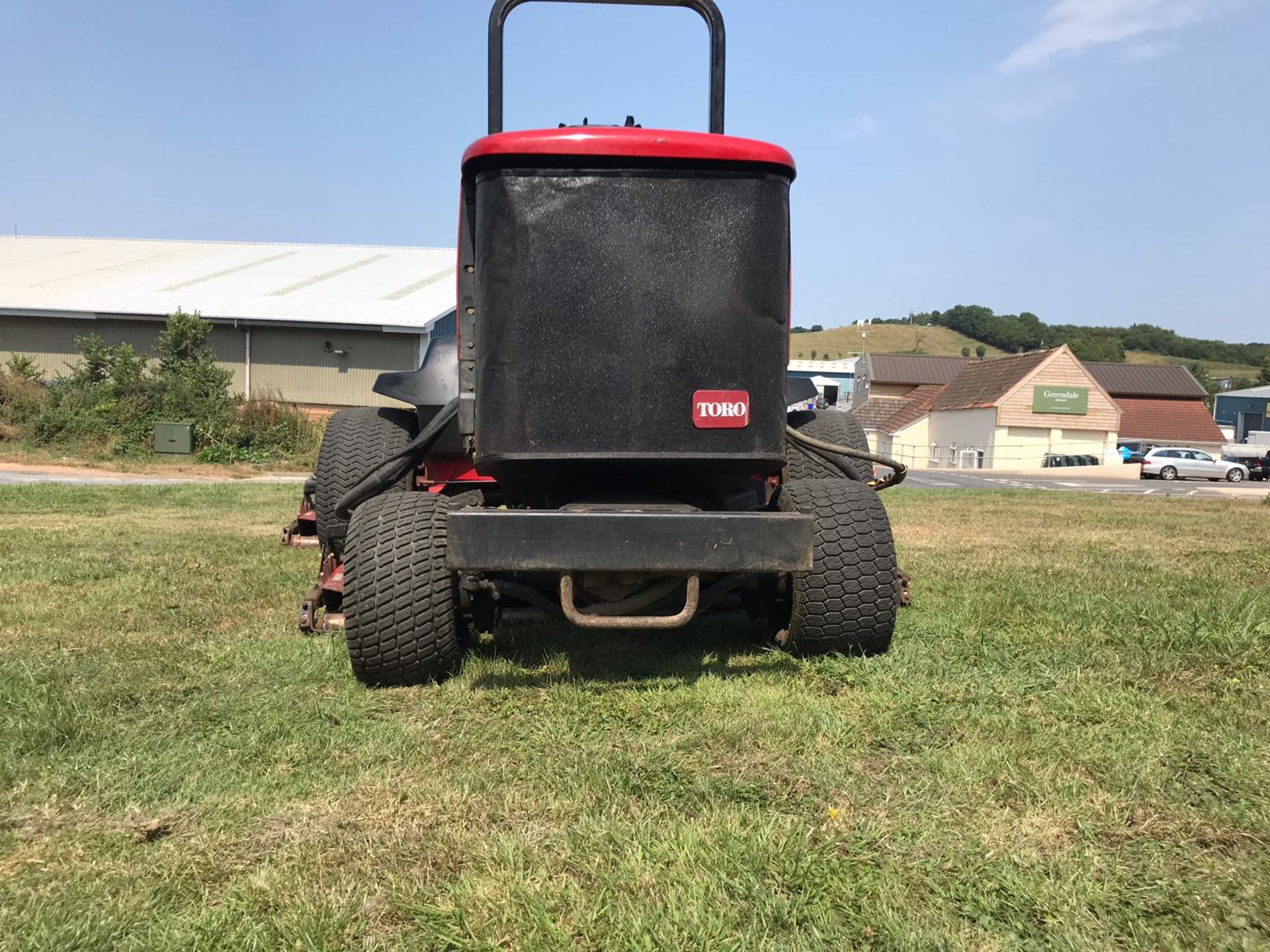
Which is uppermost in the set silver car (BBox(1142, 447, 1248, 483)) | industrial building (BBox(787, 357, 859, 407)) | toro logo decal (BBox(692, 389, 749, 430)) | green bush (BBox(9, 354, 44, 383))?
industrial building (BBox(787, 357, 859, 407))

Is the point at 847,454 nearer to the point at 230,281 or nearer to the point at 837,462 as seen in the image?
the point at 837,462

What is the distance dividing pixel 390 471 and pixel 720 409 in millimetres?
1759

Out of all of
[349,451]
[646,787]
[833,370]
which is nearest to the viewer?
[646,787]

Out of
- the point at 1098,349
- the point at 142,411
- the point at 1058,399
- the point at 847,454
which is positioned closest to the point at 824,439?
the point at 847,454

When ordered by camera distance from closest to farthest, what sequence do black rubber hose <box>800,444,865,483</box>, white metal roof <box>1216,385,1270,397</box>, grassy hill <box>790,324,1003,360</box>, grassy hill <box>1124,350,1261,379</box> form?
1. black rubber hose <box>800,444,865,483</box>
2. white metal roof <box>1216,385,1270,397</box>
3. grassy hill <box>1124,350,1261,379</box>
4. grassy hill <box>790,324,1003,360</box>

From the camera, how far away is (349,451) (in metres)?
6.01

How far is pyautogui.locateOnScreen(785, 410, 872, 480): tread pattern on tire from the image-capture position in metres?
5.65

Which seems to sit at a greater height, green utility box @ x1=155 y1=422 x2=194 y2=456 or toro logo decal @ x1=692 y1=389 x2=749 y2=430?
toro logo decal @ x1=692 y1=389 x2=749 y2=430

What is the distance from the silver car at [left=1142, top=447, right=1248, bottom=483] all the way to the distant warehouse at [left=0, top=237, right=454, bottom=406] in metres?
25.1

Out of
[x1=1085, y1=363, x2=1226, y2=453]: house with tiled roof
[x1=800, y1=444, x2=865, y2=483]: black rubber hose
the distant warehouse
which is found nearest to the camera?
[x1=800, y1=444, x2=865, y2=483]: black rubber hose

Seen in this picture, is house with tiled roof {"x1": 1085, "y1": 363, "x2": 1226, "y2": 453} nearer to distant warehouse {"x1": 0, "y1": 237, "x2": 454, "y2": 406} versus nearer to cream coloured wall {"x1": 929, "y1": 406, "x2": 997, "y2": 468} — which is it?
cream coloured wall {"x1": 929, "y1": 406, "x2": 997, "y2": 468}

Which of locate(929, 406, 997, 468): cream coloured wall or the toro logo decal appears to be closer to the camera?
the toro logo decal

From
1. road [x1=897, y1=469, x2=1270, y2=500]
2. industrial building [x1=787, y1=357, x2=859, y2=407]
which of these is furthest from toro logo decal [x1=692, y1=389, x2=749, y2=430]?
industrial building [x1=787, y1=357, x2=859, y2=407]

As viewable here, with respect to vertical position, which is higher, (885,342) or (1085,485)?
(885,342)
